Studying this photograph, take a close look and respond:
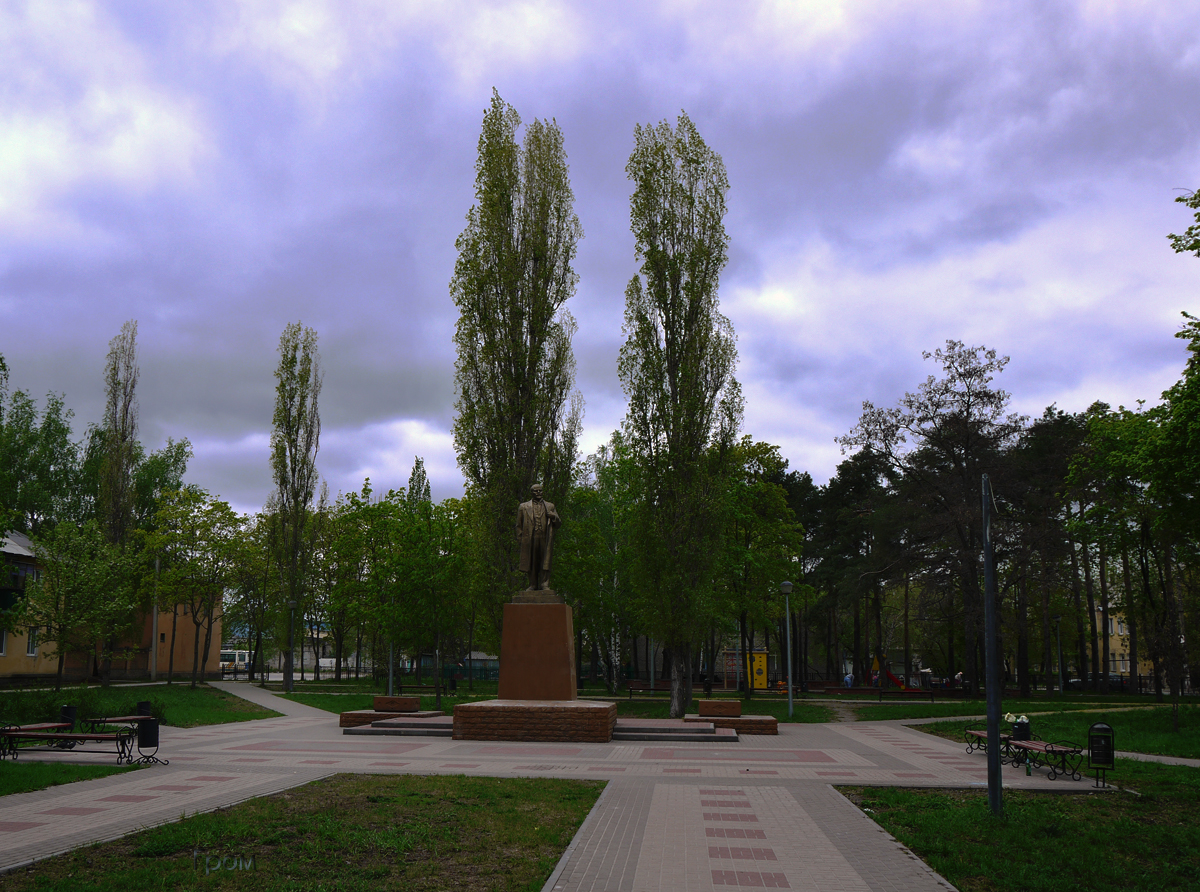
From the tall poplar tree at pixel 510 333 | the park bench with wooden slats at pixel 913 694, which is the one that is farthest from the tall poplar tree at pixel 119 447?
the park bench with wooden slats at pixel 913 694

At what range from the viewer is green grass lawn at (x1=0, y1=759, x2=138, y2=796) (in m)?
10.8

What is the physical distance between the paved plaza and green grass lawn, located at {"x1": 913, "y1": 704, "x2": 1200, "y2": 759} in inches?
93.8

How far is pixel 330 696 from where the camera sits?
Answer: 34250 millimetres

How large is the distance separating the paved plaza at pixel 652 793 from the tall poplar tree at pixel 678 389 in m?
5.73

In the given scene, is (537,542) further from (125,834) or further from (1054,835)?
(1054,835)

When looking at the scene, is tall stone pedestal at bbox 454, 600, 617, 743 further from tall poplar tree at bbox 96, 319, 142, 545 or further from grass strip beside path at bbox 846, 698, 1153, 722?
tall poplar tree at bbox 96, 319, 142, 545

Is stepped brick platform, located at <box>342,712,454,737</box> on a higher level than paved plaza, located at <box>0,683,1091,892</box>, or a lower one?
lower

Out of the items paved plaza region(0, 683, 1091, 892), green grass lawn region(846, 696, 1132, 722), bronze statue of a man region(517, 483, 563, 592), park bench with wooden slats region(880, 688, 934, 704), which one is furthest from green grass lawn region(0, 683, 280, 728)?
park bench with wooden slats region(880, 688, 934, 704)

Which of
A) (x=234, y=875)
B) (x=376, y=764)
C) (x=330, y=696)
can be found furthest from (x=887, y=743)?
(x=330, y=696)

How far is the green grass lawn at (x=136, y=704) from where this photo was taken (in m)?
18.2

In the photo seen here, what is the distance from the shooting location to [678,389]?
25328 millimetres

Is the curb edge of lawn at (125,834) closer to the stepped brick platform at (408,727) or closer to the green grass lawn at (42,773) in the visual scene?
the green grass lawn at (42,773)

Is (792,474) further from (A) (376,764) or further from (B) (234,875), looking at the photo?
(B) (234,875)

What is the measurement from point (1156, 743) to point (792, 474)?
32.5 metres
